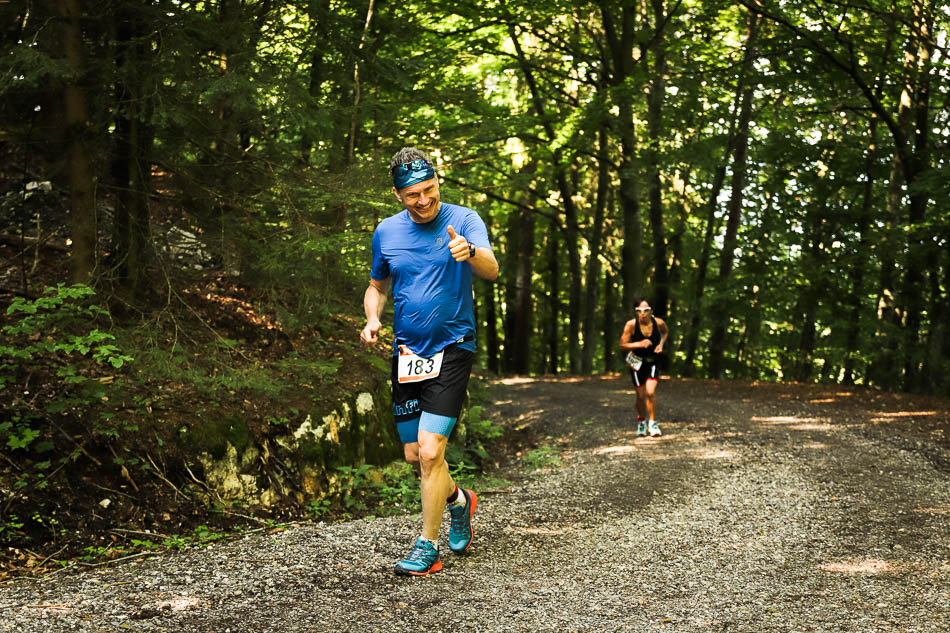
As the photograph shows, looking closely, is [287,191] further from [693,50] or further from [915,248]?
[693,50]

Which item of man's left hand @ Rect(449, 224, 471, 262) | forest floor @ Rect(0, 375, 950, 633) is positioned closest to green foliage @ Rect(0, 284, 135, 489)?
forest floor @ Rect(0, 375, 950, 633)

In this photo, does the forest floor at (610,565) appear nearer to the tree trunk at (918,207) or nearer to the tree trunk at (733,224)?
the tree trunk at (918,207)

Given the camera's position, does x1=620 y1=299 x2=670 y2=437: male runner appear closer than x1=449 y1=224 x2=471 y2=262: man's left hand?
No

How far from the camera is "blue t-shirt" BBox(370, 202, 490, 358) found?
4.31 metres

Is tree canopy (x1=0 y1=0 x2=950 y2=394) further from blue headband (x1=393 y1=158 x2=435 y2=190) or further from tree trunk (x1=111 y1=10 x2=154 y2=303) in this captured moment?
blue headband (x1=393 y1=158 x2=435 y2=190)

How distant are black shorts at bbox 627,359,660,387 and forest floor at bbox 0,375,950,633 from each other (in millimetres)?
1534

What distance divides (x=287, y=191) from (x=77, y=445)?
307 centimetres

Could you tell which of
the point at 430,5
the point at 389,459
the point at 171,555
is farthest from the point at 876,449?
the point at 430,5

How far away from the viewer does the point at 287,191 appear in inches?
292

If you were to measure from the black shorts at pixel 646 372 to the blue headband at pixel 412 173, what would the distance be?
267 inches

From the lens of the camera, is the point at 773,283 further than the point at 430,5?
Yes

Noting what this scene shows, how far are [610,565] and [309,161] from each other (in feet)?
17.4

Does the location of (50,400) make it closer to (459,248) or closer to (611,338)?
(459,248)

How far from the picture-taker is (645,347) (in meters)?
10.2
